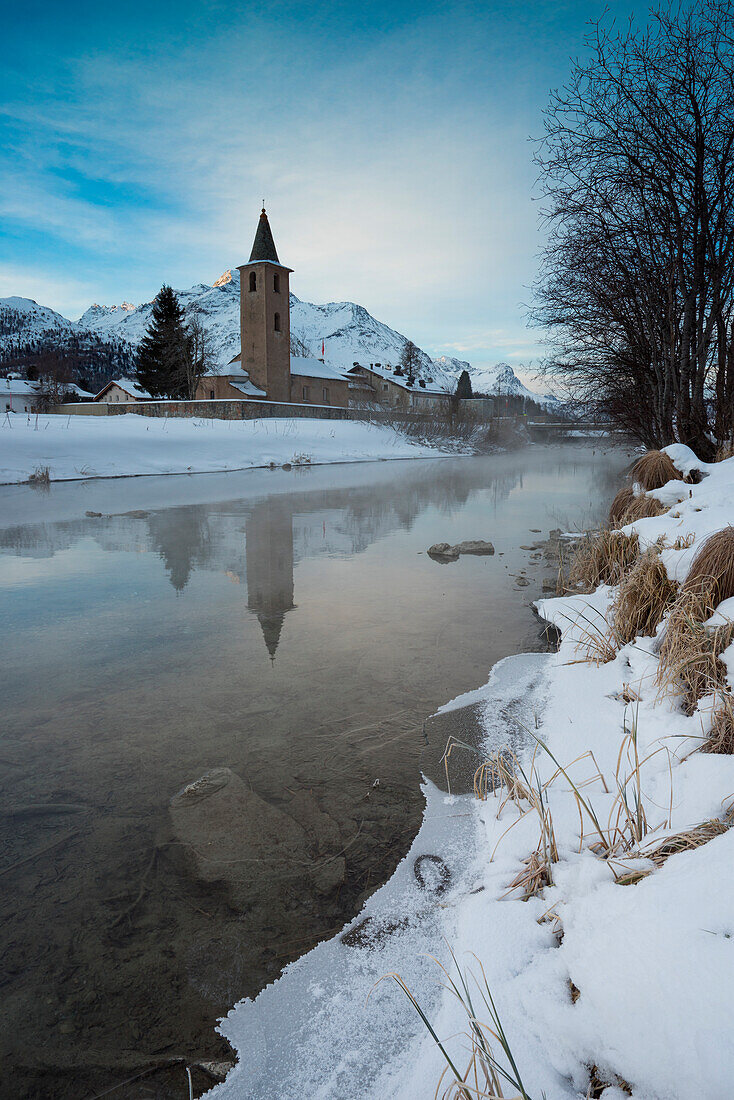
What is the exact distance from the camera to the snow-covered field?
17750 mm

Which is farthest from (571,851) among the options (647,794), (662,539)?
(662,539)

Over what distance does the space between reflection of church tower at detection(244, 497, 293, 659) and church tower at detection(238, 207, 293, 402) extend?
40.6 metres

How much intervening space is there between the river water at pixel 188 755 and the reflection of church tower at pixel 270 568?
5 cm

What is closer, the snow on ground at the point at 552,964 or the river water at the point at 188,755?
the snow on ground at the point at 552,964

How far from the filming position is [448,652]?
459 centimetres

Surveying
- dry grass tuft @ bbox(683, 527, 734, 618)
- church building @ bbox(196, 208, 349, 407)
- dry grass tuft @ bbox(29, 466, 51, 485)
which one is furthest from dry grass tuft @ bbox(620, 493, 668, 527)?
church building @ bbox(196, 208, 349, 407)

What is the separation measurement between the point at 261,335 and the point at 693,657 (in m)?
50.1

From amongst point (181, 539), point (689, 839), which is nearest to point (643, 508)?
point (689, 839)

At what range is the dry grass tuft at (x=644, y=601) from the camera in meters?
4.04

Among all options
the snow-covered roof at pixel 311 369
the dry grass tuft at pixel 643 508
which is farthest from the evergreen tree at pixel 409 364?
the dry grass tuft at pixel 643 508

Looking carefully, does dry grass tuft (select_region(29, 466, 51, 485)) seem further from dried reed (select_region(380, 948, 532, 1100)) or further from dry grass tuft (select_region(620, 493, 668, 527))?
dried reed (select_region(380, 948, 532, 1100))

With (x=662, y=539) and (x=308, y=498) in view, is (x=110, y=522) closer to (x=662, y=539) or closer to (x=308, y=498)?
(x=308, y=498)

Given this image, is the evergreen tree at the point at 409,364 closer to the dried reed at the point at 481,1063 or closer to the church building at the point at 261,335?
the church building at the point at 261,335

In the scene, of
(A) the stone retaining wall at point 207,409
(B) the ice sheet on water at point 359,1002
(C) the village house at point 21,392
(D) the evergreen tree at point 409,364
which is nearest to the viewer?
(B) the ice sheet on water at point 359,1002
